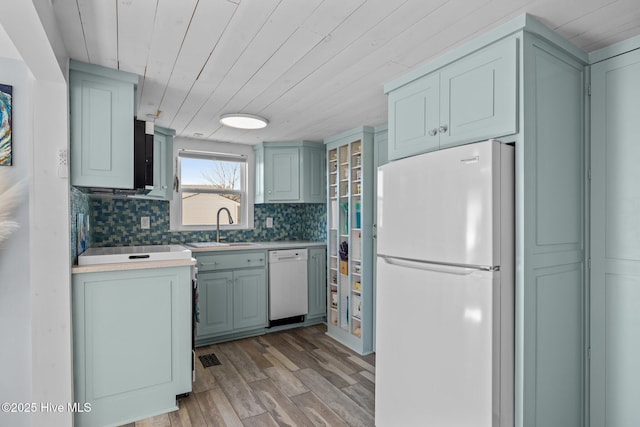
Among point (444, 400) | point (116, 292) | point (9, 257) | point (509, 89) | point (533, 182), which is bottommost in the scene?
point (444, 400)

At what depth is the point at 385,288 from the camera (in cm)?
196

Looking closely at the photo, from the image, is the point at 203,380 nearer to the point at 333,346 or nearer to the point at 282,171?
the point at 333,346

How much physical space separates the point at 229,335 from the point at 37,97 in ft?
8.62

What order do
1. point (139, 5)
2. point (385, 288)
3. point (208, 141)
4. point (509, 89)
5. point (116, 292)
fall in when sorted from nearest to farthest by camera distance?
1. point (139, 5)
2. point (509, 89)
3. point (385, 288)
4. point (116, 292)
5. point (208, 141)

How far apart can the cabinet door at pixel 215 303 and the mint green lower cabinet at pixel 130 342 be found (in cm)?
104

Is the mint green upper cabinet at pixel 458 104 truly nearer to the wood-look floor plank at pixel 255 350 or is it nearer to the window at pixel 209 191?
the wood-look floor plank at pixel 255 350

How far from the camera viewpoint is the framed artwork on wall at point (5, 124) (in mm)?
1839

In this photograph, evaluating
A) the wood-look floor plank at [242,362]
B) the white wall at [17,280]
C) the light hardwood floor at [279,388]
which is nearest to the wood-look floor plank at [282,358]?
the light hardwood floor at [279,388]

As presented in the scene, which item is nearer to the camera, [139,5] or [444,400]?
[139,5]

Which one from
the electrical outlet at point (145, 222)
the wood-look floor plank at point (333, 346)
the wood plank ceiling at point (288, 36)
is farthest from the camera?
the electrical outlet at point (145, 222)

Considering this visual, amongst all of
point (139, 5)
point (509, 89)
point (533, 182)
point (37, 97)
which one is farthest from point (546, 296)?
point (37, 97)

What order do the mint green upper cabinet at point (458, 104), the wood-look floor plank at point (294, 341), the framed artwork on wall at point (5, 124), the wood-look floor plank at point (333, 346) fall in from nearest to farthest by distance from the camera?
the mint green upper cabinet at point (458, 104) → the framed artwork on wall at point (5, 124) → the wood-look floor plank at point (333, 346) → the wood-look floor plank at point (294, 341)

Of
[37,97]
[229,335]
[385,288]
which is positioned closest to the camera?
[37,97]

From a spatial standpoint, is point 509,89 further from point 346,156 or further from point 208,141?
point 208,141
